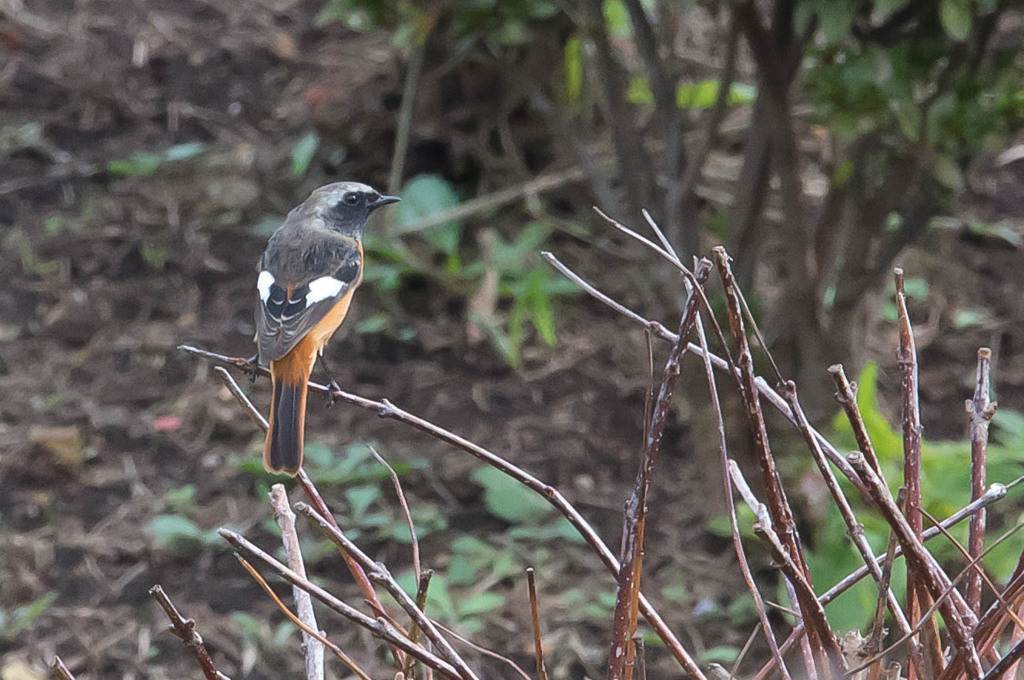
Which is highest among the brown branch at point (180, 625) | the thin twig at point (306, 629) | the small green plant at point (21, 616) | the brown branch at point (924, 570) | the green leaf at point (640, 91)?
the brown branch at point (924, 570)

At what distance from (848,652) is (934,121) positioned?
2.05 metres

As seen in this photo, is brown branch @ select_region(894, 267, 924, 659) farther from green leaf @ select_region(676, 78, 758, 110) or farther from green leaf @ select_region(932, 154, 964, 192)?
green leaf @ select_region(676, 78, 758, 110)

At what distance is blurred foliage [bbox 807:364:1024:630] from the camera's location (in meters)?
3.29

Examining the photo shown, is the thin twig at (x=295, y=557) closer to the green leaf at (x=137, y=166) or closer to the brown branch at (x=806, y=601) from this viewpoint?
the brown branch at (x=806, y=601)


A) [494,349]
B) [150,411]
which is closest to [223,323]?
[150,411]

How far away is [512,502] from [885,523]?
129cm

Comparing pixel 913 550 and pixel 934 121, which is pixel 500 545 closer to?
pixel 934 121

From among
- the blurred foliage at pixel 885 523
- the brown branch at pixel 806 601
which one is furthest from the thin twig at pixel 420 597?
the blurred foliage at pixel 885 523

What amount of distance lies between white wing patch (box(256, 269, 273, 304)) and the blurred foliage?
1633 millimetres

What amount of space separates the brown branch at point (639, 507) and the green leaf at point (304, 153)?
4380 millimetres

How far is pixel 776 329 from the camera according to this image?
12.9ft

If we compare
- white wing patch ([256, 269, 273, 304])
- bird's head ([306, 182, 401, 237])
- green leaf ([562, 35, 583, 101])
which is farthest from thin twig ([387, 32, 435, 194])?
white wing patch ([256, 269, 273, 304])

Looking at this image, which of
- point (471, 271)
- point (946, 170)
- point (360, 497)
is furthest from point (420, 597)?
point (471, 271)

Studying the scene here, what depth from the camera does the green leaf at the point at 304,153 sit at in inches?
218
